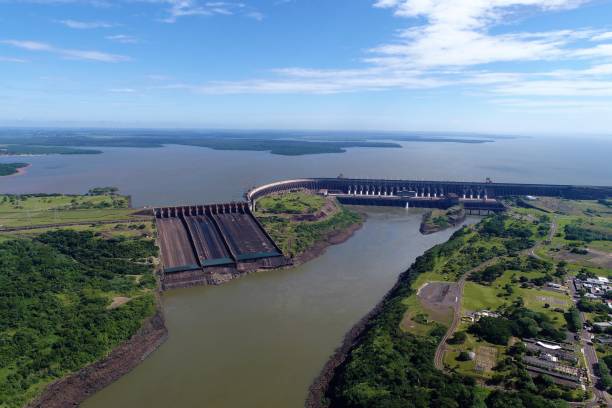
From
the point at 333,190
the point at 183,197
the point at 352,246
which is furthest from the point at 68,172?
the point at 352,246

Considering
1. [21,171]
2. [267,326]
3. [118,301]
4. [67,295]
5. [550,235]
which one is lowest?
[267,326]

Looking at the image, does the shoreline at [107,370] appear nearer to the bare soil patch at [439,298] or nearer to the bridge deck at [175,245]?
the bridge deck at [175,245]

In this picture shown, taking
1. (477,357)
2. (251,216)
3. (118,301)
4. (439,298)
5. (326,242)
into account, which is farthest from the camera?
(251,216)

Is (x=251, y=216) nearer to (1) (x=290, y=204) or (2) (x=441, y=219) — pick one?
(1) (x=290, y=204)

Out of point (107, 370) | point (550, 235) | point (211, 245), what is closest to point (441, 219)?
point (550, 235)

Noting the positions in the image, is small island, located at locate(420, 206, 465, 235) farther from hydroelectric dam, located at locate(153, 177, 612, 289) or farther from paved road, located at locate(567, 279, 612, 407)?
paved road, located at locate(567, 279, 612, 407)
